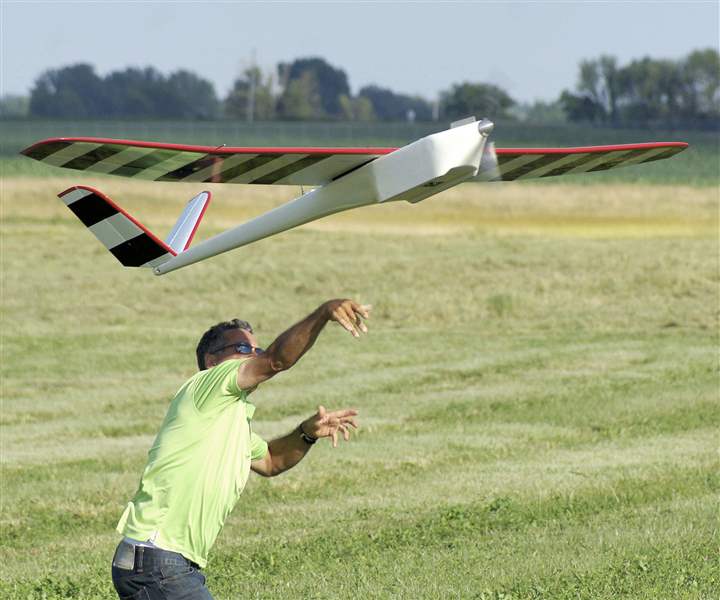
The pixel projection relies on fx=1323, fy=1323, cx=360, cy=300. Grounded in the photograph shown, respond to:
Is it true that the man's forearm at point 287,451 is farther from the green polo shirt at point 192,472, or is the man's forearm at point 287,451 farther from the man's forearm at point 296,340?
the man's forearm at point 296,340

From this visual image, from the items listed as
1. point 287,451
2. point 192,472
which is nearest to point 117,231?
point 287,451

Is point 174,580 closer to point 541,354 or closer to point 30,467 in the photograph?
point 30,467

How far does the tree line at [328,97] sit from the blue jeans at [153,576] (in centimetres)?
7190

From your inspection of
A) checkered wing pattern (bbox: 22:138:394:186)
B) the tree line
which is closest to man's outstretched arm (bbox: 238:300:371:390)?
checkered wing pattern (bbox: 22:138:394:186)

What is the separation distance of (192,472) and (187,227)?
77.8 inches

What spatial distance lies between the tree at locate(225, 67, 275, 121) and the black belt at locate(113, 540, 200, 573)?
13097 cm

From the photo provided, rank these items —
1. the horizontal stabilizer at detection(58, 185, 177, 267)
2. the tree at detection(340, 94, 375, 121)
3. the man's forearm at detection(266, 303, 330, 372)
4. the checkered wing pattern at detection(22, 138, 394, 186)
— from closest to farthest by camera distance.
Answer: the checkered wing pattern at detection(22, 138, 394, 186) < the man's forearm at detection(266, 303, 330, 372) < the horizontal stabilizer at detection(58, 185, 177, 267) < the tree at detection(340, 94, 375, 121)

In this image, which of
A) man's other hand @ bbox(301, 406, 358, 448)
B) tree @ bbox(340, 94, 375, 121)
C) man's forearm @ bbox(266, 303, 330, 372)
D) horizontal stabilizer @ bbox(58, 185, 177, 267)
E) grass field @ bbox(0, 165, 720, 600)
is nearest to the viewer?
man's forearm @ bbox(266, 303, 330, 372)

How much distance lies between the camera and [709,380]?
18.0 metres

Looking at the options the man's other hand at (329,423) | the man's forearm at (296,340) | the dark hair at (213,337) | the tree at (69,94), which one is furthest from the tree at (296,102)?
the man's forearm at (296,340)

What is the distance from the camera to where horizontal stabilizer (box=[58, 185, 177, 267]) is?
684 centimetres

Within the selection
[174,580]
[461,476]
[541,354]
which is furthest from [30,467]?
[541,354]

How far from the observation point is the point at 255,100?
14275cm

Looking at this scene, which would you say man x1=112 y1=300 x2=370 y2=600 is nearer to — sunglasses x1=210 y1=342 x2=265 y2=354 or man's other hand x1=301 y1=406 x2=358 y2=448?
sunglasses x1=210 y1=342 x2=265 y2=354
